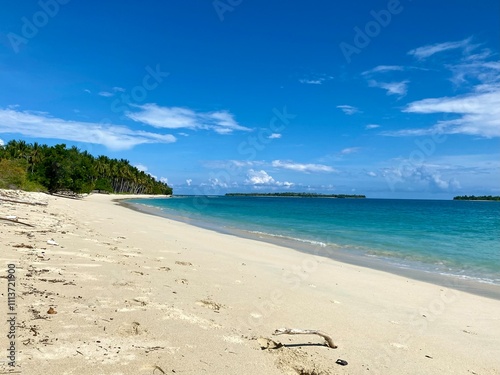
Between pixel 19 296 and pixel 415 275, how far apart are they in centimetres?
1255

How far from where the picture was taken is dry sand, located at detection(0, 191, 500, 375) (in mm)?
3629

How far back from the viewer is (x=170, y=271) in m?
7.96

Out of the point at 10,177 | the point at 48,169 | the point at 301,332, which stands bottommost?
the point at 301,332

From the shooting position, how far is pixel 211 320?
4.96 meters

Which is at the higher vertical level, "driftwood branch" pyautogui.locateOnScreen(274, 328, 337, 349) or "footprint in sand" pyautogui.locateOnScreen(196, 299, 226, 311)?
"driftwood branch" pyautogui.locateOnScreen(274, 328, 337, 349)

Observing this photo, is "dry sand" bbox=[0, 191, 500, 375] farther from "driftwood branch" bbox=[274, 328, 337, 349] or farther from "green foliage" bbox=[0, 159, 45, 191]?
"green foliage" bbox=[0, 159, 45, 191]

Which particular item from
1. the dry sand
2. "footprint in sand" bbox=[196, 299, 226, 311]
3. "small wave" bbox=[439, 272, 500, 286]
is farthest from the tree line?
"small wave" bbox=[439, 272, 500, 286]

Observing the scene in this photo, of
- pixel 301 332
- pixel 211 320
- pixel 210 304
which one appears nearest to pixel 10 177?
pixel 210 304

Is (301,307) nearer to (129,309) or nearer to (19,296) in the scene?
(129,309)

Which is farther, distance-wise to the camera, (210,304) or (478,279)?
(478,279)

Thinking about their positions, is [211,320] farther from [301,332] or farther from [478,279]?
[478,279]

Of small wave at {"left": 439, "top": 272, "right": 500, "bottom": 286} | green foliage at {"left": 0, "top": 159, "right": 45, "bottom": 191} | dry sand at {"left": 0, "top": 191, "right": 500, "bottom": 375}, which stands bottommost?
small wave at {"left": 439, "top": 272, "right": 500, "bottom": 286}

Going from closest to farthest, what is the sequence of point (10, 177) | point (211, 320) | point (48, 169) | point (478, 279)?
1. point (211, 320)
2. point (478, 279)
3. point (10, 177)
4. point (48, 169)

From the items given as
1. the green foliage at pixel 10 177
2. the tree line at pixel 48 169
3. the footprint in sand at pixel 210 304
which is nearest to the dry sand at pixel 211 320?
the footprint in sand at pixel 210 304
